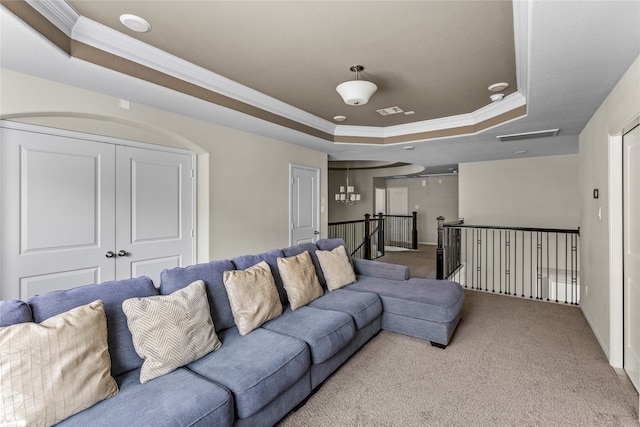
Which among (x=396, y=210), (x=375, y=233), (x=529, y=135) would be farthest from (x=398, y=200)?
(x=529, y=135)

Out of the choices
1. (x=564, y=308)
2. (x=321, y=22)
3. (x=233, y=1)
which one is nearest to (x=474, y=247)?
(x=564, y=308)

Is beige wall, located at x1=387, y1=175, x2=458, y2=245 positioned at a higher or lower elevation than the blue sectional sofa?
higher

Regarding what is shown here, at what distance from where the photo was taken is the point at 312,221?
5.45 metres

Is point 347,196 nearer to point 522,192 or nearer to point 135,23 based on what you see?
point 522,192

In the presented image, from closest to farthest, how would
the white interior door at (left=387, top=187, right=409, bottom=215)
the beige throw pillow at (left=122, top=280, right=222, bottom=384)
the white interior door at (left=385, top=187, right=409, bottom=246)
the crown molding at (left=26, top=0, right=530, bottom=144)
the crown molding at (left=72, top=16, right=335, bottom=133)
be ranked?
the beige throw pillow at (left=122, top=280, right=222, bottom=384)
the crown molding at (left=26, top=0, right=530, bottom=144)
the crown molding at (left=72, top=16, right=335, bottom=133)
the white interior door at (left=385, top=187, right=409, bottom=246)
the white interior door at (left=387, top=187, right=409, bottom=215)

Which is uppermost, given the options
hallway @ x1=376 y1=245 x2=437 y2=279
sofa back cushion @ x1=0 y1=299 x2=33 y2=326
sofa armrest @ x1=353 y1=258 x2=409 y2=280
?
sofa back cushion @ x1=0 y1=299 x2=33 y2=326

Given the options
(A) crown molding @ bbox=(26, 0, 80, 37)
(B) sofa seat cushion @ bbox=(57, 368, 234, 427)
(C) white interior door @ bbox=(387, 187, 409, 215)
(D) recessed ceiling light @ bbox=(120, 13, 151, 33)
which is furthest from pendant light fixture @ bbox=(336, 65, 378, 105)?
(C) white interior door @ bbox=(387, 187, 409, 215)

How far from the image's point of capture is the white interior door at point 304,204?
5.05 m

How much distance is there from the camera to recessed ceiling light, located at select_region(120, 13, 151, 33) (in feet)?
6.83

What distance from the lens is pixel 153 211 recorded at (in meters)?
3.37

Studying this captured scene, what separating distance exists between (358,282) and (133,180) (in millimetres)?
2646

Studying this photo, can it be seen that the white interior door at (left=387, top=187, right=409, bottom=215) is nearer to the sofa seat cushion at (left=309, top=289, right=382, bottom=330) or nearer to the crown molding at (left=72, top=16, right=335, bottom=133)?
the crown molding at (left=72, top=16, right=335, bottom=133)

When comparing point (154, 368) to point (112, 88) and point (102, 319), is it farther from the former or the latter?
point (112, 88)

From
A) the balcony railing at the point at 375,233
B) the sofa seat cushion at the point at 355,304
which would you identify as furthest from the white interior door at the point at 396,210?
the sofa seat cushion at the point at 355,304
